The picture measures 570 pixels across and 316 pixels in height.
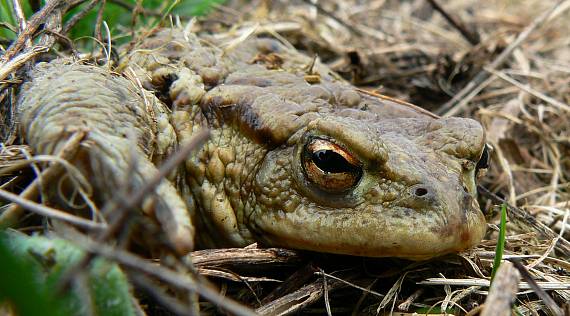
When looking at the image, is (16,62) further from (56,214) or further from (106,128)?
(56,214)

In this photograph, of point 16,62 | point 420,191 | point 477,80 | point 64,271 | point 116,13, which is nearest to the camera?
point 64,271

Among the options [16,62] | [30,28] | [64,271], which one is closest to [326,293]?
[64,271]

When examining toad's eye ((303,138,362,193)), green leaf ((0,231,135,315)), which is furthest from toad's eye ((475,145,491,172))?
green leaf ((0,231,135,315))

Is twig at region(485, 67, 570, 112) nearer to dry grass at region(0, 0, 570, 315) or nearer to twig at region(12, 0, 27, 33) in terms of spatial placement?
dry grass at region(0, 0, 570, 315)

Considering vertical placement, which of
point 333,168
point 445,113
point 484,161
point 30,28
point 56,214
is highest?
point 30,28

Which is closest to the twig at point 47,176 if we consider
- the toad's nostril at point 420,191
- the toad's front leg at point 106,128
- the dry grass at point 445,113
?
the toad's front leg at point 106,128

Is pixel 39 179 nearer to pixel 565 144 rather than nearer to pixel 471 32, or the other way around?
pixel 565 144

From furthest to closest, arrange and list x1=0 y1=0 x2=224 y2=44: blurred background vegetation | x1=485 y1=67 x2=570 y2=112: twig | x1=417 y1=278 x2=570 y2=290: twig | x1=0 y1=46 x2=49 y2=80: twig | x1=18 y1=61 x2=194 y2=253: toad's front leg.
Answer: x1=485 y1=67 x2=570 y2=112: twig
x1=0 y1=0 x2=224 y2=44: blurred background vegetation
x1=0 y1=46 x2=49 y2=80: twig
x1=417 y1=278 x2=570 y2=290: twig
x1=18 y1=61 x2=194 y2=253: toad's front leg
